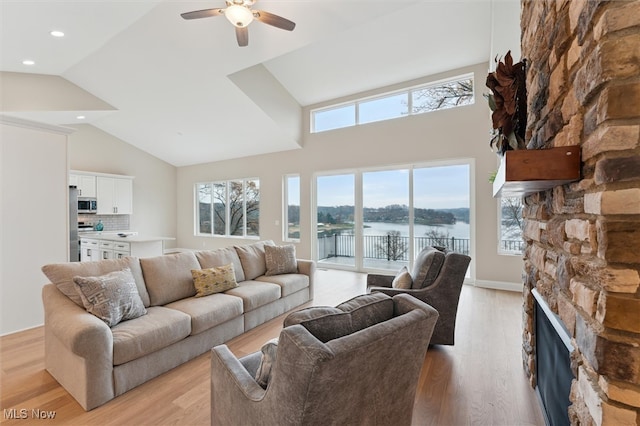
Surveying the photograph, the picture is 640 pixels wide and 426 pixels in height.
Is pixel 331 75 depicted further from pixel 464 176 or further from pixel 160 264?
pixel 160 264

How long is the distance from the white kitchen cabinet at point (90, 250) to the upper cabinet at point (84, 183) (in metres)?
1.47

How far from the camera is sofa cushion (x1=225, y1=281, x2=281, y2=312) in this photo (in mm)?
3117

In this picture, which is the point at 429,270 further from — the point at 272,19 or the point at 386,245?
the point at 386,245

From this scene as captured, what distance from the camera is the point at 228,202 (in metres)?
8.59

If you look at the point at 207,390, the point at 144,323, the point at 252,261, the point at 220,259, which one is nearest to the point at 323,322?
the point at 207,390

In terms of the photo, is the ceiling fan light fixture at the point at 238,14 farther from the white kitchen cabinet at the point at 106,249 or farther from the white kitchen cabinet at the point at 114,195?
the white kitchen cabinet at the point at 114,195

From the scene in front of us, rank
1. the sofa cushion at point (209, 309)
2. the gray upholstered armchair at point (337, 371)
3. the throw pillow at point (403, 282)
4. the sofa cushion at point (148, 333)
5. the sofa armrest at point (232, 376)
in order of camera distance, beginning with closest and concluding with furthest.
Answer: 1. the gray upholstered armchair at point (337, 371)
2. the sofa armrest at point (232, 376)
3. the sofa cushion at point (148, 333)
4. the sofa cushion at point (209, 309)
5. the throw pillow at point (403, 282)

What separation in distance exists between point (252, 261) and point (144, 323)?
5.52 ft

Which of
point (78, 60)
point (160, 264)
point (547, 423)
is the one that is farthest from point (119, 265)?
point (78, 60)

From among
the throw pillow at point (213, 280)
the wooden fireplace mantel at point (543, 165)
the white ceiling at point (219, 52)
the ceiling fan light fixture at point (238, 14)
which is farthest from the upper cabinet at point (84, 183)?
the wooden fireplace mantel at point (543, 165)

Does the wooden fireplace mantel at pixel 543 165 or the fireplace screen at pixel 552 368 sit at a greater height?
the wooden fireplace mantel at pixel 543 165

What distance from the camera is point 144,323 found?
2281 mm

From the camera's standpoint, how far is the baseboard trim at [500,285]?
4.73 m

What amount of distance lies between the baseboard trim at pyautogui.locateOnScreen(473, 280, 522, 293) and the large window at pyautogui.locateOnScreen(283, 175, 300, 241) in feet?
13.4
